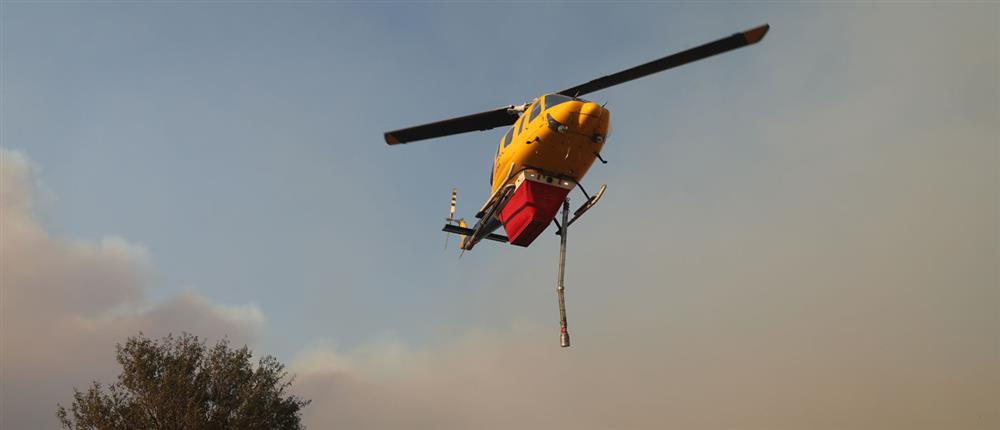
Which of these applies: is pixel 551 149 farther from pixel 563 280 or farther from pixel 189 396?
pixel 189 396

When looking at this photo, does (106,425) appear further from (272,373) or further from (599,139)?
(599,139)

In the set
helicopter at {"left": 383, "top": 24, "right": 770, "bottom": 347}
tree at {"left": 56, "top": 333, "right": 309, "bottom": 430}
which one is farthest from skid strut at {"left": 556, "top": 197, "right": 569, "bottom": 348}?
tree at {"left": 56, "top": 333, "right": 309, "bottom": 430}

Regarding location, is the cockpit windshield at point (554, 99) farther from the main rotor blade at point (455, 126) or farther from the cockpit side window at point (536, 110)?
the main rotor blade at point (455, 126)

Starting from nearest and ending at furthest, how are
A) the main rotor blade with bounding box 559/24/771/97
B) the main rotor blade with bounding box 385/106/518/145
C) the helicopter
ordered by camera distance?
the main rotor blade with bounding box 559/24/771/97
the helicopter
the main rotor blade with bounding box 385/106/518/145

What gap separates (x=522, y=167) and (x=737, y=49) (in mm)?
6357

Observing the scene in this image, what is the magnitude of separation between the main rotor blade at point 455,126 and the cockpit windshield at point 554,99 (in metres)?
3.15

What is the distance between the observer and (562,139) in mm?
17000

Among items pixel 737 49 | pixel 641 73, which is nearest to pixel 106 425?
pixel 641 73

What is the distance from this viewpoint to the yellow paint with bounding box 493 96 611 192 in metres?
16.8

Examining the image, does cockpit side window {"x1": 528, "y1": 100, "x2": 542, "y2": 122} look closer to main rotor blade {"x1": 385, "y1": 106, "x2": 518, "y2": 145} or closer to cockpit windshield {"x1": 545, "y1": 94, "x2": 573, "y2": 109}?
cockpit windshield {"x1": 545, "y1": 94, "x2": 573, "y2": 109}

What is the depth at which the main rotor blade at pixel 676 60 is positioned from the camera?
1517cm

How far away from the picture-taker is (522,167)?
17906 millimetres

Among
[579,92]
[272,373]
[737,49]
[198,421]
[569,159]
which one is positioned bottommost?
[198,421]

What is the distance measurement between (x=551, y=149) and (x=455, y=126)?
4743 mm
